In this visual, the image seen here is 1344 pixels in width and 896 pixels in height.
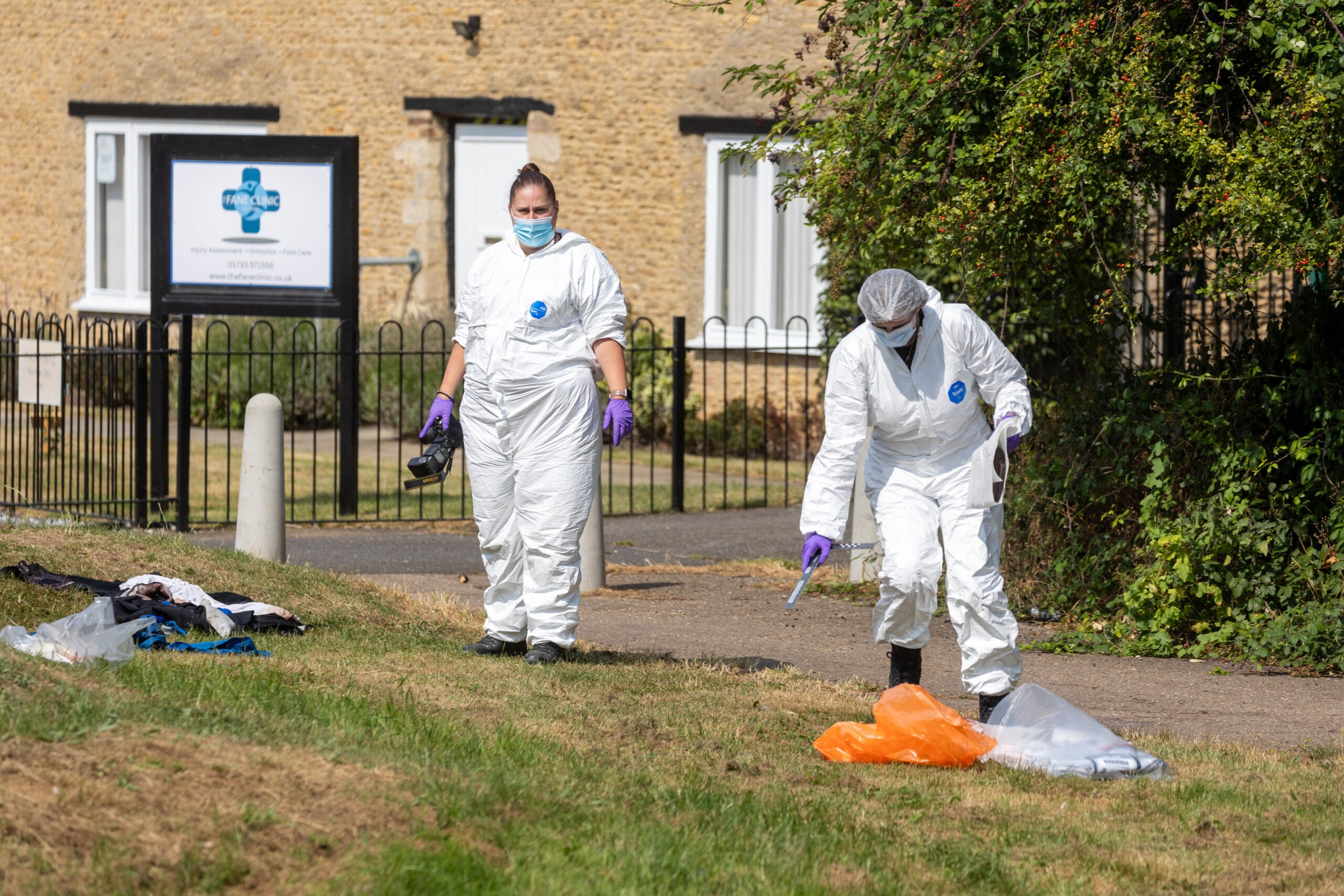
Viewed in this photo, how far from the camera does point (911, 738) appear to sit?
4.94 m

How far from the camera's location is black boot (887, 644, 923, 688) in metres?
5.69

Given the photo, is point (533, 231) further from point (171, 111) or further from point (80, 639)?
point (171, 111)

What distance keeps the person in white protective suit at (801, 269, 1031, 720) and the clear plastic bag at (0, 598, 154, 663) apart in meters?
2.34

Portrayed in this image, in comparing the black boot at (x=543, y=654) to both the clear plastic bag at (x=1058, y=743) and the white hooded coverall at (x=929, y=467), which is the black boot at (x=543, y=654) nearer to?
the white hooded coverall at (x=929, y=467)

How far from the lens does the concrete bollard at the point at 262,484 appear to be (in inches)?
326

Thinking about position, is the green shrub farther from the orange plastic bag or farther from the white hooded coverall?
the orange plastic bag

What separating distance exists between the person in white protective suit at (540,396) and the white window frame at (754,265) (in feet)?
31.3

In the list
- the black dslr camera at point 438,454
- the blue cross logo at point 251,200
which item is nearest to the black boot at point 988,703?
the black dslr camera at point 438,454

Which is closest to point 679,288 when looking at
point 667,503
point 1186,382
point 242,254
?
point 667,503

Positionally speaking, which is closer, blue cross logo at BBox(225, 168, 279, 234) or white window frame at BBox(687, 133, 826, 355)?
blue cross logo at BBox(225, 168, 279, 234)

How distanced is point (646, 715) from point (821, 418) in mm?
9912

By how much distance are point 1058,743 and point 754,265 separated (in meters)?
11.4

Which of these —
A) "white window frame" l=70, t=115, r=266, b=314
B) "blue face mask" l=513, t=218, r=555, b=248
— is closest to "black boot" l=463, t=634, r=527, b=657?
"blue face mask" l=513, t=218, r=555, b=248

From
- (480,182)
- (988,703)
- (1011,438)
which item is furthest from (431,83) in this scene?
(988,703)
